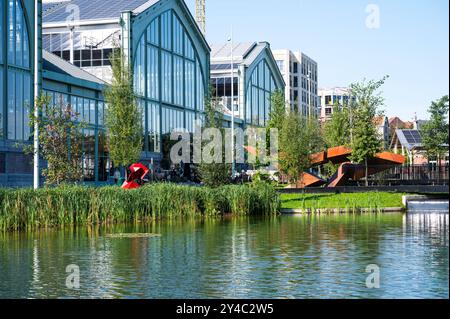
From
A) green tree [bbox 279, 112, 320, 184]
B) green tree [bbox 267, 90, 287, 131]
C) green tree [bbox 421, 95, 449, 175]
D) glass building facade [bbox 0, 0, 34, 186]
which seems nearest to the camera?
glass building facade [bbox 0, 0, 34, 186]

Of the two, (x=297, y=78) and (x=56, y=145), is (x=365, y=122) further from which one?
(x=297, y=78)

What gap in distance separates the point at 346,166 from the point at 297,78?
104 m

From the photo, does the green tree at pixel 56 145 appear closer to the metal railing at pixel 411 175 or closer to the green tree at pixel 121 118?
the green tree at pixel 121 118

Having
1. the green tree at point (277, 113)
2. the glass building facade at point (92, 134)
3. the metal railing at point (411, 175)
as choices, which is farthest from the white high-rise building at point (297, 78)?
the glass building facade at point (92, 134)

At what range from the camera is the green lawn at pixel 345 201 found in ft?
138

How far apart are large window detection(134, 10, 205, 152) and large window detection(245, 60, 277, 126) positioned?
16008 millimetres

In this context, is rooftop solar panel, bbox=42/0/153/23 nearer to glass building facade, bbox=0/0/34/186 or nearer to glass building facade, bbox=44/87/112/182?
glass building facade, bbox=44/87/112/182

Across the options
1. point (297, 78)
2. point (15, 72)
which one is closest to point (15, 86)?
point (15, 72)

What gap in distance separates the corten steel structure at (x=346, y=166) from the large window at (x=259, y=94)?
30668 millimetres

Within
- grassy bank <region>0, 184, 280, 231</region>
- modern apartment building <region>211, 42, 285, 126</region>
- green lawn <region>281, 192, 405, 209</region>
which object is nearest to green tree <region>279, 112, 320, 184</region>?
green lawn <region>281, 192, 405, 209</region>

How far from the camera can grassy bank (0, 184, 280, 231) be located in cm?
2902

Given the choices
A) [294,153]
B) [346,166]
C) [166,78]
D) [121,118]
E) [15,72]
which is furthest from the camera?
[166,78]

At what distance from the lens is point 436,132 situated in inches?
2677
